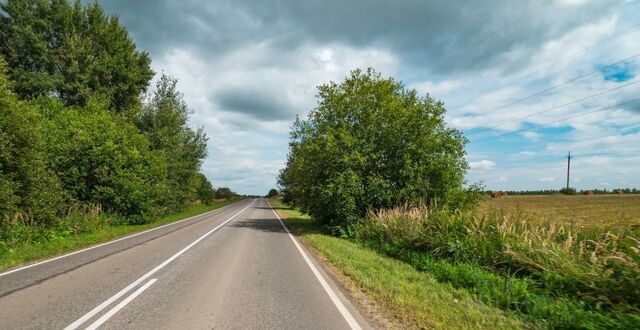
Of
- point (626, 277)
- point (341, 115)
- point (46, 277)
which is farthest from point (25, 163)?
point (626, 277)

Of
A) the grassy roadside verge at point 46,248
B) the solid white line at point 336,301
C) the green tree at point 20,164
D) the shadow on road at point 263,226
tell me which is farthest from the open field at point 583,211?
the green tree at point 20,164

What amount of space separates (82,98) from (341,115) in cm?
2364

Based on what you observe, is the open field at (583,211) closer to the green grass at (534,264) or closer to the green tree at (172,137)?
the green grass at (534,264)

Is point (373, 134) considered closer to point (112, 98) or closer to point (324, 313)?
point (324, 313)

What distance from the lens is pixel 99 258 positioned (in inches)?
452

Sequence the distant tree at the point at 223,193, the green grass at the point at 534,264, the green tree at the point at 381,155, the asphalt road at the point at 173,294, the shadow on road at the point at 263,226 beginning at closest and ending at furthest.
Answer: the asphalt road at the point at 173,294, the green grass at the point at 534,264, the green tree at the point at 381,155, the shadow on road at the point at 263,226, the distant tree at the point at 223,193

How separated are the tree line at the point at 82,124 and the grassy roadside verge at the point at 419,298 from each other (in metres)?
13.2

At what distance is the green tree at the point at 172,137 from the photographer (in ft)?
119

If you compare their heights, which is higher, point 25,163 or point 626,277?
point 25,163

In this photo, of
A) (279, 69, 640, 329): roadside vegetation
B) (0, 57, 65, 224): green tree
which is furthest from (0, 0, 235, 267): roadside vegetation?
(279, 69, 640, 329): roadside vegetation

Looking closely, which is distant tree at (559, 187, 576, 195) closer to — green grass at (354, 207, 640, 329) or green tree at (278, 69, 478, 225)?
green tree at (278, 69, 478, 225)

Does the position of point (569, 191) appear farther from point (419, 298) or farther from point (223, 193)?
point (223, 193)

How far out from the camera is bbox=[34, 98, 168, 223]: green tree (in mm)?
23969

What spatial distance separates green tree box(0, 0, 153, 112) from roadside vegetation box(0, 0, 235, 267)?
0.08 metres
